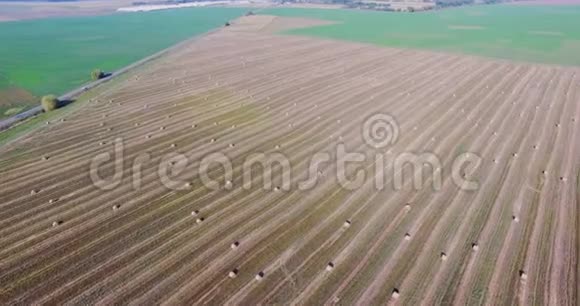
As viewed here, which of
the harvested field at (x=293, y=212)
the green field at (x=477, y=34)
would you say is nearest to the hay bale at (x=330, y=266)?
the harvested field at (x=293, y=212)

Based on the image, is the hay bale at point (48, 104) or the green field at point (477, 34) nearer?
the hay bale at point (48, 104)

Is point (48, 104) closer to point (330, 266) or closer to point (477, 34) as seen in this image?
point (330, 266)

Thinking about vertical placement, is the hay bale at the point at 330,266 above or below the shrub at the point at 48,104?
below

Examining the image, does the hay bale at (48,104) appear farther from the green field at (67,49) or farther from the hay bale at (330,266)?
the hay bale at (330,266)

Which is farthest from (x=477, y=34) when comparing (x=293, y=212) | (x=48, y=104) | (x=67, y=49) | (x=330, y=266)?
(x=67, y=49)

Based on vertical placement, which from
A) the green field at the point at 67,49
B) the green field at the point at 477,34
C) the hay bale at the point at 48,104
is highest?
the green field at the point at 67,49

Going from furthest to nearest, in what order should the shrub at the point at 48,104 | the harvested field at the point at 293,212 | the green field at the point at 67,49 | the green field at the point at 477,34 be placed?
the green field at the point at 477,34 → the green field at the point at 67,49 → the shrub at the point at 48,104 → the harvested field at the point at 293,212

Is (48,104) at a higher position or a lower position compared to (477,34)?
higher
